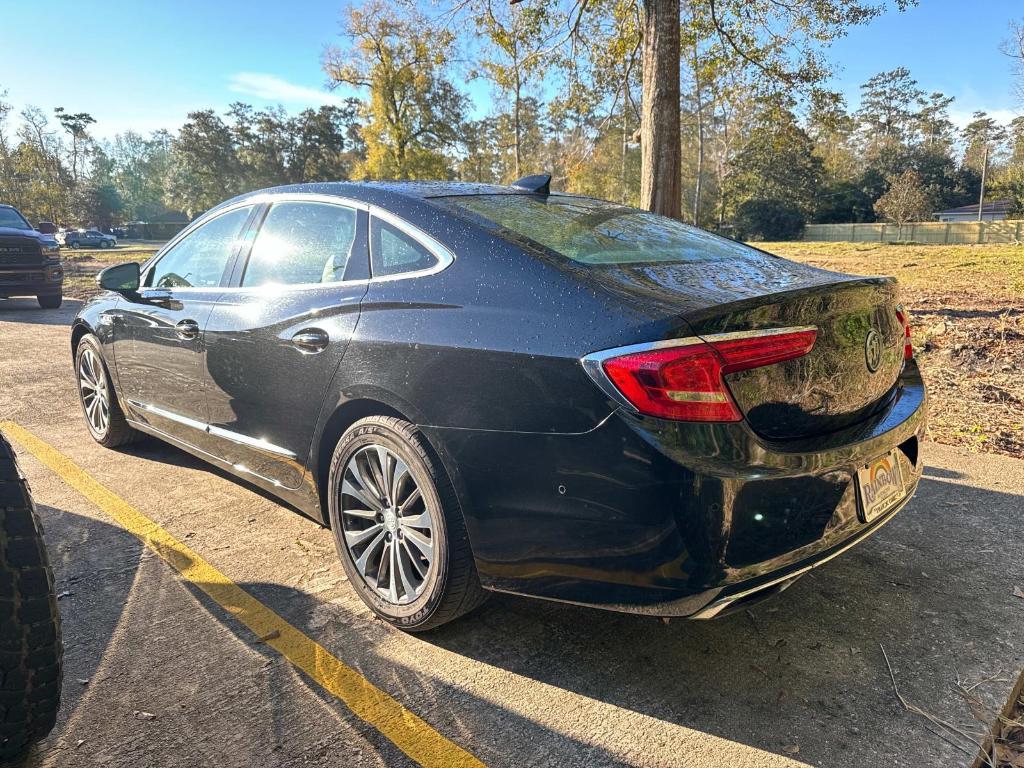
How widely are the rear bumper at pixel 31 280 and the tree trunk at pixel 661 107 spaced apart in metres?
10.0

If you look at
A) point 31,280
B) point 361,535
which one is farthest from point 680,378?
point 31,280

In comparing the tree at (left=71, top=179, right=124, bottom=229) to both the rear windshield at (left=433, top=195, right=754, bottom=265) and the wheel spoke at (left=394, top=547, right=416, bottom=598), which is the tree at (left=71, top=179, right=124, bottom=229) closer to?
the rear windshield at (left=433, top=195, right=754, bottom=265)

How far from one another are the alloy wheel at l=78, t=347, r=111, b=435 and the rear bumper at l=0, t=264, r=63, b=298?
8.58 m

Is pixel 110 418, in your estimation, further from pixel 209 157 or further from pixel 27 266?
pixel 209 157

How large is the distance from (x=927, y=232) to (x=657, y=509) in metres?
51.7

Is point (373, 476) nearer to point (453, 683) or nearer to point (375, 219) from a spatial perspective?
point (453, 683)

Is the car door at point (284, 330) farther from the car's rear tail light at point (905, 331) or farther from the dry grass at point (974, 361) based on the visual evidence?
the dry grass at point (974, 361)

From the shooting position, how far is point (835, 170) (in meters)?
58.8

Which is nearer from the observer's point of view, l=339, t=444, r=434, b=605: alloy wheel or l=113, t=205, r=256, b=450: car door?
l=339, t=444, r=434, b=605: alloy wheel

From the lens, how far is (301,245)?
3115mm

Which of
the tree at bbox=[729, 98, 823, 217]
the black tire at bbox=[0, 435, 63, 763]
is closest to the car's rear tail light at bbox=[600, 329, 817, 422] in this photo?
the black tire at bbox=[0, 435, 63, 763]

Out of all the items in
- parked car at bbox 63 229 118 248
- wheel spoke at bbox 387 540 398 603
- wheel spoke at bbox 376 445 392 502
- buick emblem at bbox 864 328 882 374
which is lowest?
wheel spoke at bbox 387 540 398 603

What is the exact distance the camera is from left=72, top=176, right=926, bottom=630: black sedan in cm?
190

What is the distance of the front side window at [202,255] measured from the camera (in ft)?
11.6
